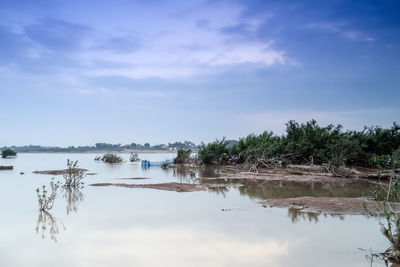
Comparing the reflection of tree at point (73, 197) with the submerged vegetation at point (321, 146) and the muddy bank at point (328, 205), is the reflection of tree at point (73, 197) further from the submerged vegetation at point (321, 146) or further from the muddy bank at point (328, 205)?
the submerged vegetation at point (321, 146)

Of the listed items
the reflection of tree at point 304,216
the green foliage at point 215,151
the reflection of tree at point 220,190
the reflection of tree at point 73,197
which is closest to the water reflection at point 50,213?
the reflection of tree at point 73,197

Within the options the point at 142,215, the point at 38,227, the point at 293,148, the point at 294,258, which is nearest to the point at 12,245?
the point at 38,227

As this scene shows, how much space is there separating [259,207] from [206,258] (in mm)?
5559

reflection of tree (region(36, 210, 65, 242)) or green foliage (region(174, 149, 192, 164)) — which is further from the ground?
green foliage (region(174, 149, 192, 164))

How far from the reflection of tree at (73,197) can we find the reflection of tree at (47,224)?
0.81 meters

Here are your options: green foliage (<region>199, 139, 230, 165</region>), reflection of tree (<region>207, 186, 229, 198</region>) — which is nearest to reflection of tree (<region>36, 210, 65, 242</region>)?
reflection of tree (<region>207, 186, 229, 198</region>)

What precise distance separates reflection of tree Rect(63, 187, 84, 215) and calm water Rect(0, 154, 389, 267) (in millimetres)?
62

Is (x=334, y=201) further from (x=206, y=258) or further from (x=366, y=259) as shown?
(x=206, y=258)

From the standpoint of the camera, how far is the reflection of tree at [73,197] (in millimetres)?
12523

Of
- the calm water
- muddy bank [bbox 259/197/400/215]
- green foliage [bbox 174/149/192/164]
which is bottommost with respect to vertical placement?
A: the calm water

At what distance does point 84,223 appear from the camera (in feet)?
32.9

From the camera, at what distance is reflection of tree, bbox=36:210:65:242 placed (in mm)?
8953

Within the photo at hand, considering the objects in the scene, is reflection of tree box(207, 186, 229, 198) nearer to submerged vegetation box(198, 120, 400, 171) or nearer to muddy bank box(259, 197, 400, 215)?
muddy bank box(259, 197, 400, 215)

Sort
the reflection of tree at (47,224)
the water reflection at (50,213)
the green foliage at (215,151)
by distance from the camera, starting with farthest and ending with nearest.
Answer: the green foliage at (215,151), the water reflection at (50,213), the reflection of tree at (47,224)
